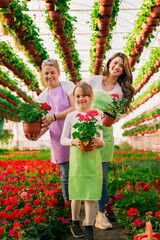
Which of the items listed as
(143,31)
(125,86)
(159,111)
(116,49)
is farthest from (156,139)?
(125,86)

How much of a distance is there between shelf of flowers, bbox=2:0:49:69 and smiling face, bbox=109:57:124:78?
1.99 metres

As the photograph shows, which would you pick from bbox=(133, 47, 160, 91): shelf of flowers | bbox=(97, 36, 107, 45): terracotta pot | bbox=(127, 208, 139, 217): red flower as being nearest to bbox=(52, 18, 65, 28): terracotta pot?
bbox=(97, 36, 107, 45): terracotta pot

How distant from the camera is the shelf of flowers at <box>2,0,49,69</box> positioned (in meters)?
4.48

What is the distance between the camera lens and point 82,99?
2490mm

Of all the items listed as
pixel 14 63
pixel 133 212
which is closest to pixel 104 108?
pixel 133 212

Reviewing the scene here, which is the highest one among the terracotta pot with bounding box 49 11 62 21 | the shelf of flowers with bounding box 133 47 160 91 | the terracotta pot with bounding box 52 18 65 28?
the shelf of flowers with bounding box 133 47 160 91

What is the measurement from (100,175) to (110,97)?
0.84 metres

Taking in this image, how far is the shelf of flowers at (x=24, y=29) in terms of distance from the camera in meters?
4.48

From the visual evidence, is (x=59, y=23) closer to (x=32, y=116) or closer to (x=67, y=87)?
(x=67, y=87)

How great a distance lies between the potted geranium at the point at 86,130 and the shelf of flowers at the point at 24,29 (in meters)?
2.47

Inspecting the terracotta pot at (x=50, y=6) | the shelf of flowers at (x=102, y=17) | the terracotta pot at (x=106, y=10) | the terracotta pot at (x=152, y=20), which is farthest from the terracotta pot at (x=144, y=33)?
the terracotta pot at (x=50, y=6)

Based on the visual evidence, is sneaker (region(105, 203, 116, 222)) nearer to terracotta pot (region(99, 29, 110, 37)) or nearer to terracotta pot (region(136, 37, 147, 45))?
terracotta pot (region(99, 29, 110, 37))

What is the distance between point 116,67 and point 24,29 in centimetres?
297

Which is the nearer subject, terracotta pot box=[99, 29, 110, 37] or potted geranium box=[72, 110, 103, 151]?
potted geranium box=[72, 110, 103, 151]
